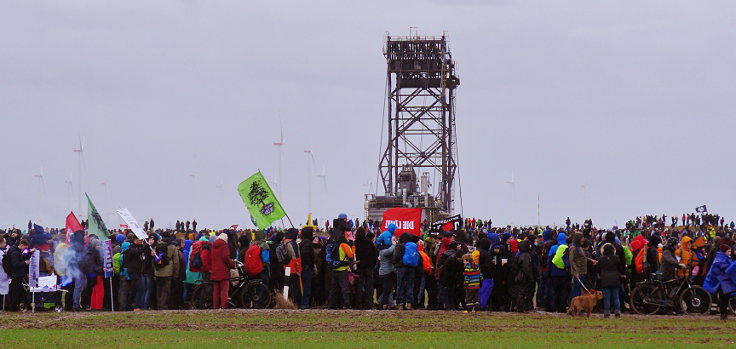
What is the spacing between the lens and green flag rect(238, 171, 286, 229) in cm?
3117

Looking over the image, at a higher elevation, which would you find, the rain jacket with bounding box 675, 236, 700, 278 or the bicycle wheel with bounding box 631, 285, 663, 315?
the rain jacket with bounding box 675, 236, 700, 278

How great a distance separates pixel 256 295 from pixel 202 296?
1.24m

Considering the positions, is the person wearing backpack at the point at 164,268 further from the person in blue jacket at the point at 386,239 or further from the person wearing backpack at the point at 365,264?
the person in blue jacket at the point at 386,239

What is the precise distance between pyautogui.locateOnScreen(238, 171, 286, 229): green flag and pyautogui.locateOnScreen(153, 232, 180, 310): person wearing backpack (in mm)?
3257

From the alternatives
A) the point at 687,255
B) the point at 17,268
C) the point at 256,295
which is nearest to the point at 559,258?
the point at 687,255

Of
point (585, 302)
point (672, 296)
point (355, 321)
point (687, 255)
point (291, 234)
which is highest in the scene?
point (291, 234)

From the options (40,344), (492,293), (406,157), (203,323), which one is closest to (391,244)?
(492,293)

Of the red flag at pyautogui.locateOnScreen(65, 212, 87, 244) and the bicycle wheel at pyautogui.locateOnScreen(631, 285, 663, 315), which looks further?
the red flag at pyautogui.locateOnScreen(65, 212, 87, 244)

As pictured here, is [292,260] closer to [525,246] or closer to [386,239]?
[386,239]

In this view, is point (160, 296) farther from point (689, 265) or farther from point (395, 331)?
point (689, 265)

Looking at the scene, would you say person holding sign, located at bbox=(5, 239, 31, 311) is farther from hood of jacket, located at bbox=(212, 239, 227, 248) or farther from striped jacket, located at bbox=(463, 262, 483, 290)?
striped jacket, located at bbox=(463, 262, 483, 290)

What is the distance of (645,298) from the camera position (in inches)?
1050

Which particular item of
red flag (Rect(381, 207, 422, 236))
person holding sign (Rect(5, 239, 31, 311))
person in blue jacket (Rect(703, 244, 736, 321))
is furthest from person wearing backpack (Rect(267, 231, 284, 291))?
person in blue jacket (Rect(703, 244, 736, 321))

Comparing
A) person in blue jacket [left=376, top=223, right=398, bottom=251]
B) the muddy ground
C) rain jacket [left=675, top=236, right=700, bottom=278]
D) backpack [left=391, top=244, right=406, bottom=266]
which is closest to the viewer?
the muddy ground
